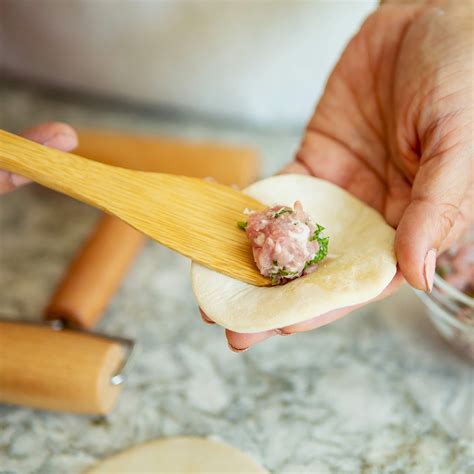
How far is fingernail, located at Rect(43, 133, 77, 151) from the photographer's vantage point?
2.98 ft

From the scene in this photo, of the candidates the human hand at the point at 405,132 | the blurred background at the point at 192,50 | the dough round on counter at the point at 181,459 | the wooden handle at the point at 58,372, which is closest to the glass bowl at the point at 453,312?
the human hand at the point at 405,132

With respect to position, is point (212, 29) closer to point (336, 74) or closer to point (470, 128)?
point (336, 74)

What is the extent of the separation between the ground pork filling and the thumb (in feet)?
0.34

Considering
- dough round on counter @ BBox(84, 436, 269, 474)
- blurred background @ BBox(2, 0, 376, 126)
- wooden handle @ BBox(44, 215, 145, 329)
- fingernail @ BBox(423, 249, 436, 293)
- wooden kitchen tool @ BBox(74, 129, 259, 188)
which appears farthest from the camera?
blurred background @ BBox(2, 0, 376, 126)

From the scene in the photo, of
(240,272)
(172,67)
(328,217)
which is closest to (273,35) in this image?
(172,67)

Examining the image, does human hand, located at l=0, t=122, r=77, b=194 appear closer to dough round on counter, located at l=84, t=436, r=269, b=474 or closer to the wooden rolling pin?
the wooden rolling pin

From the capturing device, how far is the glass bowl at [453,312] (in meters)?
0.86

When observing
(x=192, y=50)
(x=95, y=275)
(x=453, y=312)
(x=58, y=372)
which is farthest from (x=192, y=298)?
(x=192, y=50)

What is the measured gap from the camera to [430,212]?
713mm

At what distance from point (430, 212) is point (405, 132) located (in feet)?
0.73

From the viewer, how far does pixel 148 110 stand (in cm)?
161

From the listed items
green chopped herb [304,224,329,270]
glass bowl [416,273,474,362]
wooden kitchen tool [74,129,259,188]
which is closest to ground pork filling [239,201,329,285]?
green chopped herb [304,224,329,270]

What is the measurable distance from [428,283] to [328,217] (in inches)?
7.9

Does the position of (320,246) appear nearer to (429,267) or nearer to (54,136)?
(429,267)
